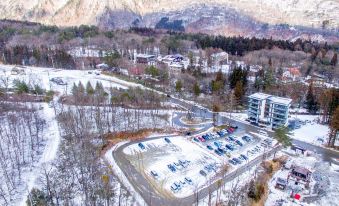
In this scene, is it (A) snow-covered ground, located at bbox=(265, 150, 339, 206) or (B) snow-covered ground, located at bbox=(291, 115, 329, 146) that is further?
(B) snow-covered ground, located at bbox=(291, 115, 329, 146)

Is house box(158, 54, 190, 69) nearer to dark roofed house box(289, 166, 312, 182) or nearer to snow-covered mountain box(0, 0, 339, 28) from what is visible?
dark roofed house box(289, 166, 312, 182)

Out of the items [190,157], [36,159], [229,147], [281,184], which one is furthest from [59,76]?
[281,184]

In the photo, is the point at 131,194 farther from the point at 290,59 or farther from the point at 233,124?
the point at 290,59

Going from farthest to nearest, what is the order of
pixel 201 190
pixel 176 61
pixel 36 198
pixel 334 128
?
1. pixel 176 61
2. pixel 334 128
3. pixel 201 190
4. pixel 36 198

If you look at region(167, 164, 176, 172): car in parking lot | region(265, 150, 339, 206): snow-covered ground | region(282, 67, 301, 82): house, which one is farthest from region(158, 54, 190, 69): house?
region(265, 150, 339, 206): snow-covered ground

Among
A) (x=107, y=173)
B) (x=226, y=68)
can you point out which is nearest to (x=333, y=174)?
(x=107, y=173)

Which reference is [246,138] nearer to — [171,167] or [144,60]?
[171,167]
